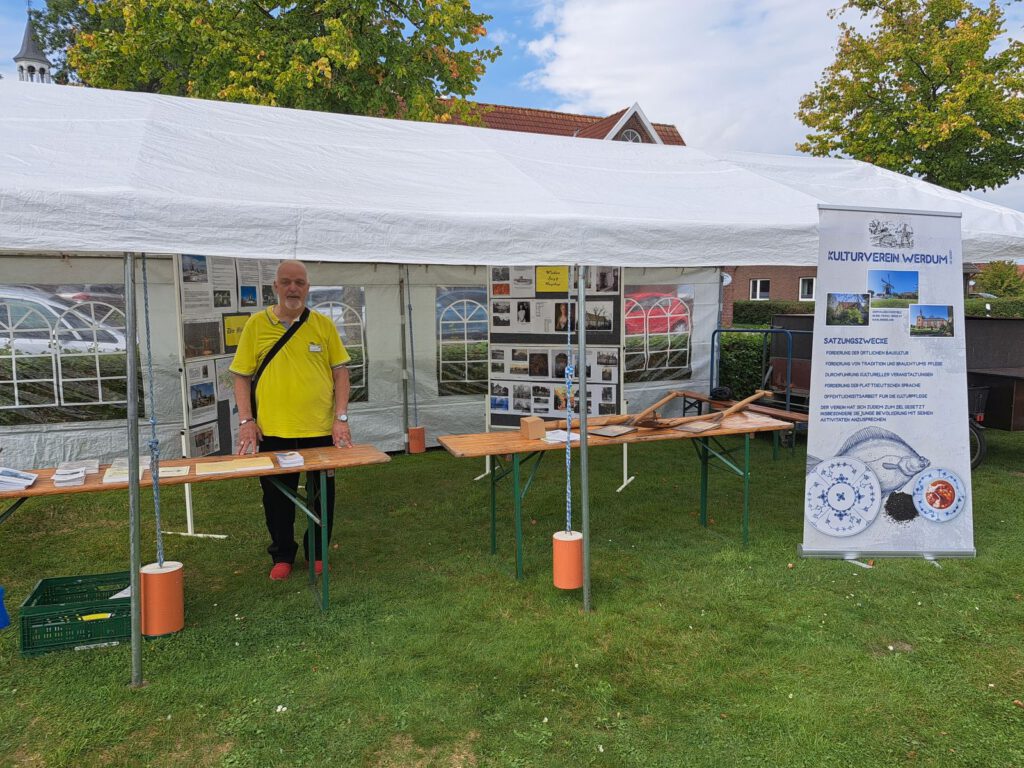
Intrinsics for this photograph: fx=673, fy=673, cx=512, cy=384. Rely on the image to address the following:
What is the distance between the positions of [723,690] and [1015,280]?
24726 mm

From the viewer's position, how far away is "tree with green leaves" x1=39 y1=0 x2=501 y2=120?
9109 millimetres

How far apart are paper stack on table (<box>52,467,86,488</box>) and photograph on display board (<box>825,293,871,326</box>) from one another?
3799mm

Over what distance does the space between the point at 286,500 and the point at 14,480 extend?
1.22m

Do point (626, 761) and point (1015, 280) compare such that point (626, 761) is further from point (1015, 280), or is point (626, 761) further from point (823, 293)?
point (1015, 280)

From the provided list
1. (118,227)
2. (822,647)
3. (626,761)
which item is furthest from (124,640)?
(822,647)

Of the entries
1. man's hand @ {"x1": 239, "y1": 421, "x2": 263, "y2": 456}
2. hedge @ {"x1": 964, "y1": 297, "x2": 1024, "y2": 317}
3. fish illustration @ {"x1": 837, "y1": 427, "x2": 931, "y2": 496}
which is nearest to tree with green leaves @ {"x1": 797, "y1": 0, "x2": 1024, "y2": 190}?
hedge @ {"x1": 964, "y1": 297, "x2": 1024, "y2": 317}

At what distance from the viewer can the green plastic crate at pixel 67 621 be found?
9.64ft

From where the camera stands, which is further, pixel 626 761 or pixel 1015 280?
pixel 1015 280

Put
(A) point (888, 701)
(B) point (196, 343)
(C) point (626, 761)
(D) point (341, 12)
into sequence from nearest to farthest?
(C) point (626, 761), (A) point (888, 701), (B) point (196, 343), (D) point (341, 12)

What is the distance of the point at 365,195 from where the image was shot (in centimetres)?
283

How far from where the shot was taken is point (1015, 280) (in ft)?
70.8

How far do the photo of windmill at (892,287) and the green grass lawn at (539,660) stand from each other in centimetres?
152

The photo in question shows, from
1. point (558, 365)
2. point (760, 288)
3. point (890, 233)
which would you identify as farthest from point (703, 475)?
point (760, 288)

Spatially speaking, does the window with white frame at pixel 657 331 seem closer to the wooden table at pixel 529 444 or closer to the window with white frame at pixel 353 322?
the window with white frame at pixel 353 322
